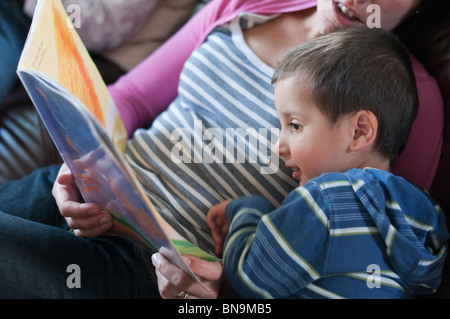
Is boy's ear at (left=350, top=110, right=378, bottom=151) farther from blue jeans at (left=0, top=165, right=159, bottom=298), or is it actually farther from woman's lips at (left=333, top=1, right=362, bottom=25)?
blue jeans at (left=0, top=165, right=159, bottom=298)

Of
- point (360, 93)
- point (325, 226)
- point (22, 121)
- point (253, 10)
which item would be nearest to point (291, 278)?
point (325, 226)

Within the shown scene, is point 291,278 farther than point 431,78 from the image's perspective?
No

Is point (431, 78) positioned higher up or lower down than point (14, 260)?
higher up

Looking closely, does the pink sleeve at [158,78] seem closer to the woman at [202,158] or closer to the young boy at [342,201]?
the woman at [202,158]

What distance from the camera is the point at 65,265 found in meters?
0.85

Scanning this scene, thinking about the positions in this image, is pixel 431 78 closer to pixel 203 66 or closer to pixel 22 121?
pixel 203 66

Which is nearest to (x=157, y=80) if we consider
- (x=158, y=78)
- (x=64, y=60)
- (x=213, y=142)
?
(x=158, y=78)

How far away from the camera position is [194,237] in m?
0.92

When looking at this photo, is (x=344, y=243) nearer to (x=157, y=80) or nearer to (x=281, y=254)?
(x=281, y=254)

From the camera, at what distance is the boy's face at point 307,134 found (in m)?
0.82

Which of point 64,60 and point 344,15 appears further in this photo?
point 344,15

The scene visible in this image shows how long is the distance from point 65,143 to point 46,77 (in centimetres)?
14

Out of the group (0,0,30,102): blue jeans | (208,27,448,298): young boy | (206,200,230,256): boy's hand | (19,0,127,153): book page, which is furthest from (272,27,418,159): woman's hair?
(0,0,30,102): blue jeans

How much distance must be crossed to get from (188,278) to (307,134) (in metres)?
0.34
